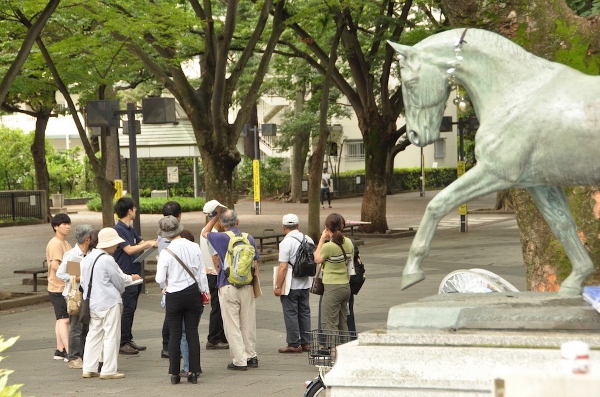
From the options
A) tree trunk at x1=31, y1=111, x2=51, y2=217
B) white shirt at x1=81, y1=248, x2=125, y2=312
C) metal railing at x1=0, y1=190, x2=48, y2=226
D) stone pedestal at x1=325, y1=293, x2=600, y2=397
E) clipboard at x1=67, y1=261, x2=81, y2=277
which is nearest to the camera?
stone pedestal at x1=325, y1=293, x2=600, y2=397

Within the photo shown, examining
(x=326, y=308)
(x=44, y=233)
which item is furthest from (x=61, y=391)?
(x=44, y=233)

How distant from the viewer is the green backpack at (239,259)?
1101cm

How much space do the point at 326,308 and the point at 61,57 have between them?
13750mm

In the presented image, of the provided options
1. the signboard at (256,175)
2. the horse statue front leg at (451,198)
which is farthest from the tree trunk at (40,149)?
the horse statue front leg at (451,198)

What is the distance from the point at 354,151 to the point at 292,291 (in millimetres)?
A: 53631

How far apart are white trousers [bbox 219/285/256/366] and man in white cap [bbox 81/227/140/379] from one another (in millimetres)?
1194

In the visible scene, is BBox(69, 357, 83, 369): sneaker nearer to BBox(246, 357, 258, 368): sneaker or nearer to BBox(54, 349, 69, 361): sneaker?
BBox(54, 349, 69, 361): sneaker

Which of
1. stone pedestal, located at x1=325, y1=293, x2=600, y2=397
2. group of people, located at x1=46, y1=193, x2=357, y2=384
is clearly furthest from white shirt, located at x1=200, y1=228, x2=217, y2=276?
stone pedestal, located at x1=325, y1=293, x2=600, y2=397

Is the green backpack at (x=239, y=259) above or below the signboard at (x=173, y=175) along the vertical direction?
below

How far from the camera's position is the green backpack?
11008 mm

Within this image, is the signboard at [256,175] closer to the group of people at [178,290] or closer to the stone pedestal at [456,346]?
the group of people at [178,290]

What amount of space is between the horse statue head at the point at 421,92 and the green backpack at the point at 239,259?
6.17m

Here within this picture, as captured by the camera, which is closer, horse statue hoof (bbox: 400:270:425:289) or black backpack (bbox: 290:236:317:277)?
horse statue hoof (bbox: 400:270:425:289)

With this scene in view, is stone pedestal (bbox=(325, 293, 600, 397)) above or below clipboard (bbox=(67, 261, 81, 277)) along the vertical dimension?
above
